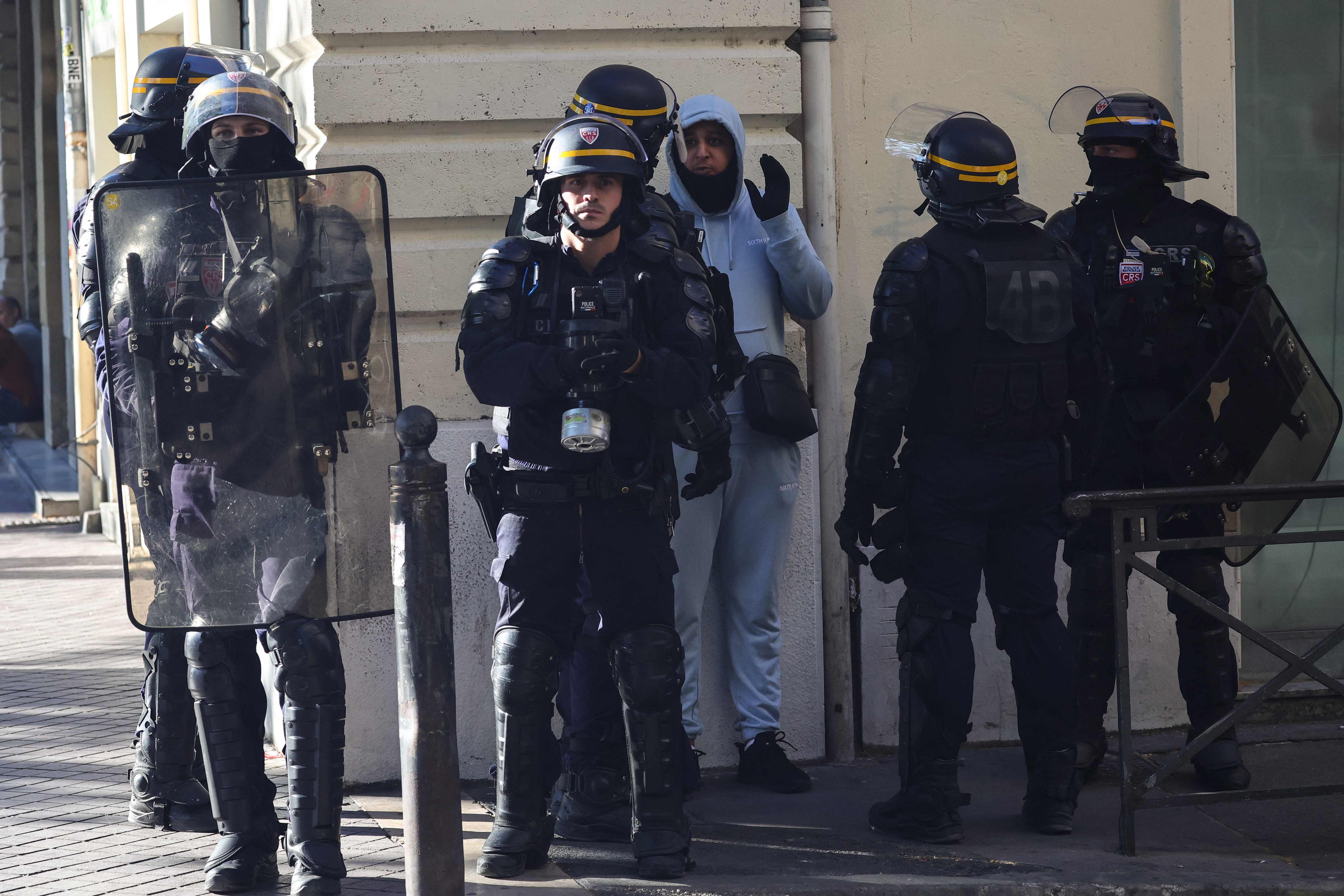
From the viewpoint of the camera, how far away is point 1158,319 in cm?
461

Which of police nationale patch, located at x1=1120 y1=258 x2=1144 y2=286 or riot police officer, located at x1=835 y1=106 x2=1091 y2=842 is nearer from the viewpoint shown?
riot police officer, located at x1=835 y1=106 x2=1091 y2=842

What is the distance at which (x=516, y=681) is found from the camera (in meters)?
3.83

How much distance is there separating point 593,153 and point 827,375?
5.44ft

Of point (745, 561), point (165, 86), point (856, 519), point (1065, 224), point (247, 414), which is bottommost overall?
point (745, 561)

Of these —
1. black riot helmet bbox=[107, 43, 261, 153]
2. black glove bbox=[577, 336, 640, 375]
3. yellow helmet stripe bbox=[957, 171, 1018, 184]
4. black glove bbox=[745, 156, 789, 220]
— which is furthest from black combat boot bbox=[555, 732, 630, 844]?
black riot helmet bbox=[107, 43, 261, 153]

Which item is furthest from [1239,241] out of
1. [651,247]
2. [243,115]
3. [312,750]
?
[312,750]

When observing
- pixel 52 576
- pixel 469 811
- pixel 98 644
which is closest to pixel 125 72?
pixel 52 576

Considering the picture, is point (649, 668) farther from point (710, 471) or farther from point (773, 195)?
point (773, 195)

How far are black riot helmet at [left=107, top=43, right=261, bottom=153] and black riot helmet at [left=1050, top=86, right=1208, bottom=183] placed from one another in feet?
8.62

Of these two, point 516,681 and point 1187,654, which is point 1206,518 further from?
point 516,681

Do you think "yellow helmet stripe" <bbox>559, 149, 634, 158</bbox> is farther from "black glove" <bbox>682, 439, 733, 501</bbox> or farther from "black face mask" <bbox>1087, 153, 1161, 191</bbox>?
"black face mask" <bbox>1087, 153, 1161, 191</bbox>

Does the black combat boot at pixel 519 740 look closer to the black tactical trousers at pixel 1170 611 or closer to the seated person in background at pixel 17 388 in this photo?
the black tactical trousers at pixel 1170 611

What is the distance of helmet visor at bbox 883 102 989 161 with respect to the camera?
4.44 meters

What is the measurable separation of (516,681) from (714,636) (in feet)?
4.28
